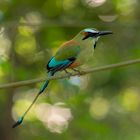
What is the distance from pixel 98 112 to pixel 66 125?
1.00m

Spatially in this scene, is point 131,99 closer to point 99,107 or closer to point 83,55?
point 99,107

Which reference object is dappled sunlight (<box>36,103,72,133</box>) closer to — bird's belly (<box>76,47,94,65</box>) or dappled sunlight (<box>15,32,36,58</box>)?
dappled sunlight (<box>15,32,36,58</box>)

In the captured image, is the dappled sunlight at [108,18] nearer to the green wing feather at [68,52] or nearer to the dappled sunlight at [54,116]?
the dappled sunlight at [54,116]

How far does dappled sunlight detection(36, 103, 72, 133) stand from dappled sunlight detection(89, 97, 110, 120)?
488 mm

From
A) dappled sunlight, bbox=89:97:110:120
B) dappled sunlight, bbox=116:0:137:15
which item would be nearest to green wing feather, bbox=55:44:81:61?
dappled sunlight, bbox=116:0:137:15

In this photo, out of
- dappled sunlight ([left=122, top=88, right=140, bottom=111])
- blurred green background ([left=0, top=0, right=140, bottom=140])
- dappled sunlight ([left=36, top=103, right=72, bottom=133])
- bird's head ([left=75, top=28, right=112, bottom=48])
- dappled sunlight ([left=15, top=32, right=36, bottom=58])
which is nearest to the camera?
bird's head ([left=75, top=28, right=112, bottom=48])

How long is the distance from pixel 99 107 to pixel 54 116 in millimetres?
726

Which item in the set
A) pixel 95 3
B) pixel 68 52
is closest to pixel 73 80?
pixel 95 3

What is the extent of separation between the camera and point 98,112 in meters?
8.03

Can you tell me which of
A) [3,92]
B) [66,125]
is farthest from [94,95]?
[3,92]

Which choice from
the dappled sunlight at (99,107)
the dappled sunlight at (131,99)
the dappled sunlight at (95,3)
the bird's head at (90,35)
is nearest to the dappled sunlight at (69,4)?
the dappled sunlight at (95,3)

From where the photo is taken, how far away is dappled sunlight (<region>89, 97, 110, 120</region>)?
26.0 ft

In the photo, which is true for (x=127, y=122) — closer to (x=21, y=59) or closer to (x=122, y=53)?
(x=122, y=53)

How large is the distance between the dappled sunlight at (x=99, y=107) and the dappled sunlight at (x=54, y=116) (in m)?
0.49
